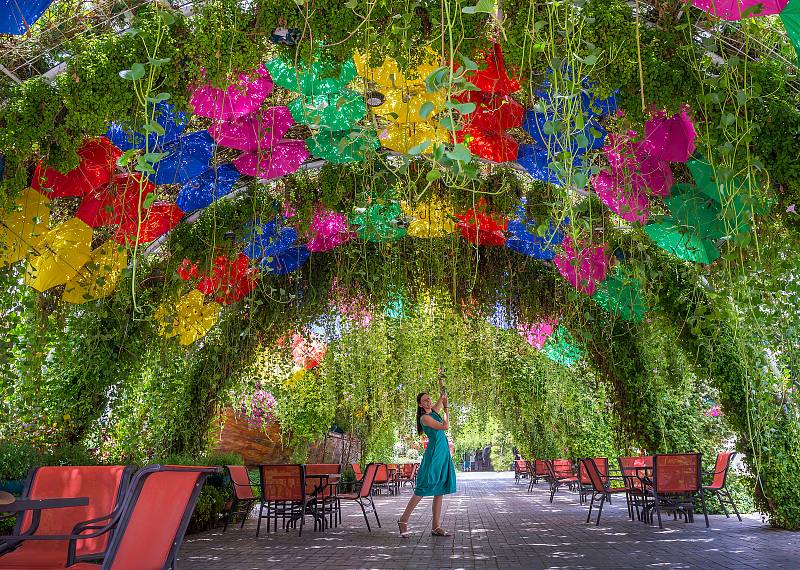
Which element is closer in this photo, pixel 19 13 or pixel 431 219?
pixel 19 13

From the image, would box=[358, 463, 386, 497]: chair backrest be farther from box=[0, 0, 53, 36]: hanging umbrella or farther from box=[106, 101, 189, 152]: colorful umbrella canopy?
box=[0, 0, 53, 36]: hanging umbrella

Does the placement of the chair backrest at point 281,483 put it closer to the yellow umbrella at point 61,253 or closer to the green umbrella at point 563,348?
the yellow umbrella at point 61,253

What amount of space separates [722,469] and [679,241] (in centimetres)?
360

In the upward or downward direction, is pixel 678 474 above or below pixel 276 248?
below

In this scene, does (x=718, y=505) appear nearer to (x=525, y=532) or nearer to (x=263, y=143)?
(x=525, y=532)

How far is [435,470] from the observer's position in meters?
6.83

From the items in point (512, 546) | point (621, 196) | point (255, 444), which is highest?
point (621, 196)

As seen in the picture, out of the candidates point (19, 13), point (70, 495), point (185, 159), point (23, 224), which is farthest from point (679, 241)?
point (23, 224)

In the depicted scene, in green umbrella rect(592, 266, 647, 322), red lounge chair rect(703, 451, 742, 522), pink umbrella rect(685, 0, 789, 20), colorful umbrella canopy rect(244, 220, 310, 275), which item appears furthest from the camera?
red lounge chair rect(703, 451, 742, 522)

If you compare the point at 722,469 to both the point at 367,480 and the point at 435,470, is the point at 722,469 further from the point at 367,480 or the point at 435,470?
the point at 367,480

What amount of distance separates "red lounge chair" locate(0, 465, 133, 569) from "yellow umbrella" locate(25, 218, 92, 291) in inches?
150

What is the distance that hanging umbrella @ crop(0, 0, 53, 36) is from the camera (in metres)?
4.04

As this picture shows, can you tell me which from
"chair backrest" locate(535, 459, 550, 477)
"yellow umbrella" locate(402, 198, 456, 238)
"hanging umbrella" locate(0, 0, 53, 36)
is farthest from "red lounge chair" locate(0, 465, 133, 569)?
"chair backrest" locate(535, 459, 550, 477)

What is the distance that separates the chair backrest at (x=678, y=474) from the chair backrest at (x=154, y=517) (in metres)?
5.79
